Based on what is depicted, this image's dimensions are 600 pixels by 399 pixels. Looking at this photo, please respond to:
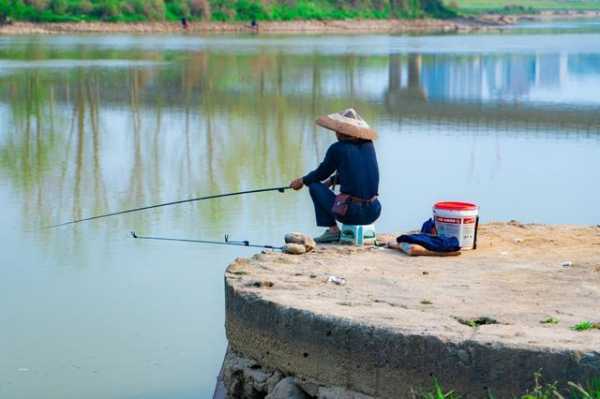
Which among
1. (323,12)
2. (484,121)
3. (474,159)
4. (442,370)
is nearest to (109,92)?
(484,121)

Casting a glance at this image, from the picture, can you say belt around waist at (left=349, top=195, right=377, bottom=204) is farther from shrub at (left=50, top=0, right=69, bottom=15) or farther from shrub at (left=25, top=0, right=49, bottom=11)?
shrub at (left=50, top=0, right=69, bottom=15)

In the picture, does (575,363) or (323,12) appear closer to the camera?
(575,363)

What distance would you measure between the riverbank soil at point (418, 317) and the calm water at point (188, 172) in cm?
93

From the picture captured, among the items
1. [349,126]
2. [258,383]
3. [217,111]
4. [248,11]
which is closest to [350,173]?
[349,126]

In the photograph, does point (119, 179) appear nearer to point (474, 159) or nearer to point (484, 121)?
point (474, 159)

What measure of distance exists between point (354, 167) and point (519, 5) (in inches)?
3897

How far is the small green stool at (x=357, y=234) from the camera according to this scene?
25.8 feet

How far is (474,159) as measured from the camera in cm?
1517

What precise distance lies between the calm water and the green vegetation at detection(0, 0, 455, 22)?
74.1 ft

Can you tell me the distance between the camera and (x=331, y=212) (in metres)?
7.92

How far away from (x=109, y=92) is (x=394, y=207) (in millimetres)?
11858

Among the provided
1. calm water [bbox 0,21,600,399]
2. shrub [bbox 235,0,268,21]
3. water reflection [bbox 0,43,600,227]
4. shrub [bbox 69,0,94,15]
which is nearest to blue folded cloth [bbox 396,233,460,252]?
calm water [bbox 0,21,600,399]

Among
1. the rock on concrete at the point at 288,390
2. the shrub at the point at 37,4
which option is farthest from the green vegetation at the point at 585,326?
the shrub at the point at 37,4

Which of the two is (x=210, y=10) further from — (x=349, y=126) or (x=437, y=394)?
(x=437, y=394)
